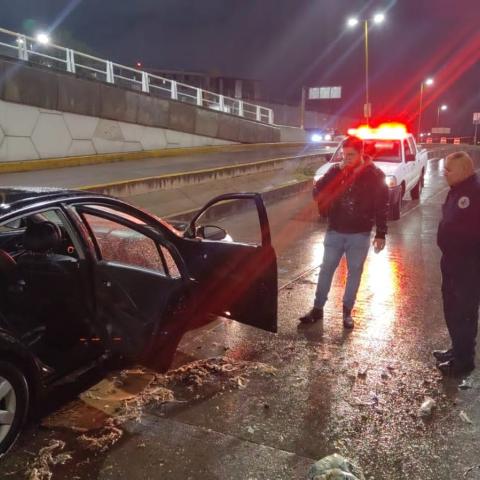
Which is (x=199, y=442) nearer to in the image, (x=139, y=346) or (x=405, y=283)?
(x=139, y=346)

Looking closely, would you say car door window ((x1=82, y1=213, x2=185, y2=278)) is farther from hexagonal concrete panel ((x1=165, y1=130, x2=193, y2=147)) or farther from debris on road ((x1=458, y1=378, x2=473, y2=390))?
hexagonal concrete panel ((x1=165, y1=130, x2=193, y2=147))

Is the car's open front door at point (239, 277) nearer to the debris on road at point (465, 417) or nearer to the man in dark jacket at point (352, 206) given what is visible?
the man in dark jacket at point (352, 206)

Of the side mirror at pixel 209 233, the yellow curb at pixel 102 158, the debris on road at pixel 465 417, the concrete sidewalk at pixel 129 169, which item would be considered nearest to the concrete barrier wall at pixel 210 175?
the concrete sidewalk at pixel 129 169

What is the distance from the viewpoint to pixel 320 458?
9.39ft

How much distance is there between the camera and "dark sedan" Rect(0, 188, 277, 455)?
292 centimetres

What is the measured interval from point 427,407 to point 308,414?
2.52 feet

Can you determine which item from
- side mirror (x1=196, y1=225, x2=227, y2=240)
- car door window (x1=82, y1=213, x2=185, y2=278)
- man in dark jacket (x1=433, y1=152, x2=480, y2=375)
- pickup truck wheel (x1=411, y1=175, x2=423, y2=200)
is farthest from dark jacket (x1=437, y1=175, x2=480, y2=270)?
pickup truck wheel (x1=411, y1=175, x2=423, y2=200)

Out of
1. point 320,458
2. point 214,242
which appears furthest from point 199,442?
point 214,242

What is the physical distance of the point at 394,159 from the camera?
11.2 meters

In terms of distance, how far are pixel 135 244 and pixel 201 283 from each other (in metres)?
0.93

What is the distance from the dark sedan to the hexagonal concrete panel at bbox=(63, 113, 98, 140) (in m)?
10.7

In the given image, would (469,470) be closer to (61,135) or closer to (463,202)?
(463,202)

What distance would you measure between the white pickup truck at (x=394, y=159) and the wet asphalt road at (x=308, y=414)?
5279mm

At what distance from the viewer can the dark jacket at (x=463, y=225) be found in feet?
11.5
